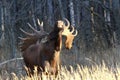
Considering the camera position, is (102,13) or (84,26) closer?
(84,26)

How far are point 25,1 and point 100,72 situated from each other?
8.39 metres

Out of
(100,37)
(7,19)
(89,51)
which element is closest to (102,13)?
(100,37)

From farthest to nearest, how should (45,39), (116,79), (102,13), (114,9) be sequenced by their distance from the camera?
(102,13) < (114,9) < (45,39) < (116,79)

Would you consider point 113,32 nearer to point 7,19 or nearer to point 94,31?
point 94,31

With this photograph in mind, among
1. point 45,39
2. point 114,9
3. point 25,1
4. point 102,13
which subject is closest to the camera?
point 45,39

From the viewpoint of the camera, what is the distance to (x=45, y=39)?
9.92m

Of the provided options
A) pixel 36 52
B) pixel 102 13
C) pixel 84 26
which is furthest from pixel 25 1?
pixel 36 52

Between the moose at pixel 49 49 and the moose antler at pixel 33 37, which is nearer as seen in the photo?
the moose at pixel 49 49

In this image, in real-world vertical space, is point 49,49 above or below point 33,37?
below

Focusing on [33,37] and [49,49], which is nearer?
[49,49]

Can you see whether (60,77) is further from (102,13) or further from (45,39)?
(102,13)

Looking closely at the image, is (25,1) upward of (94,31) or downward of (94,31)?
upward

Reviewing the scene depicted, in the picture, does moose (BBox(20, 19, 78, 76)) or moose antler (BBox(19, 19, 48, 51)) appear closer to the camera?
moose (BBox(20, 19, 78, 76))

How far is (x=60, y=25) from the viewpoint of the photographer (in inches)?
364
